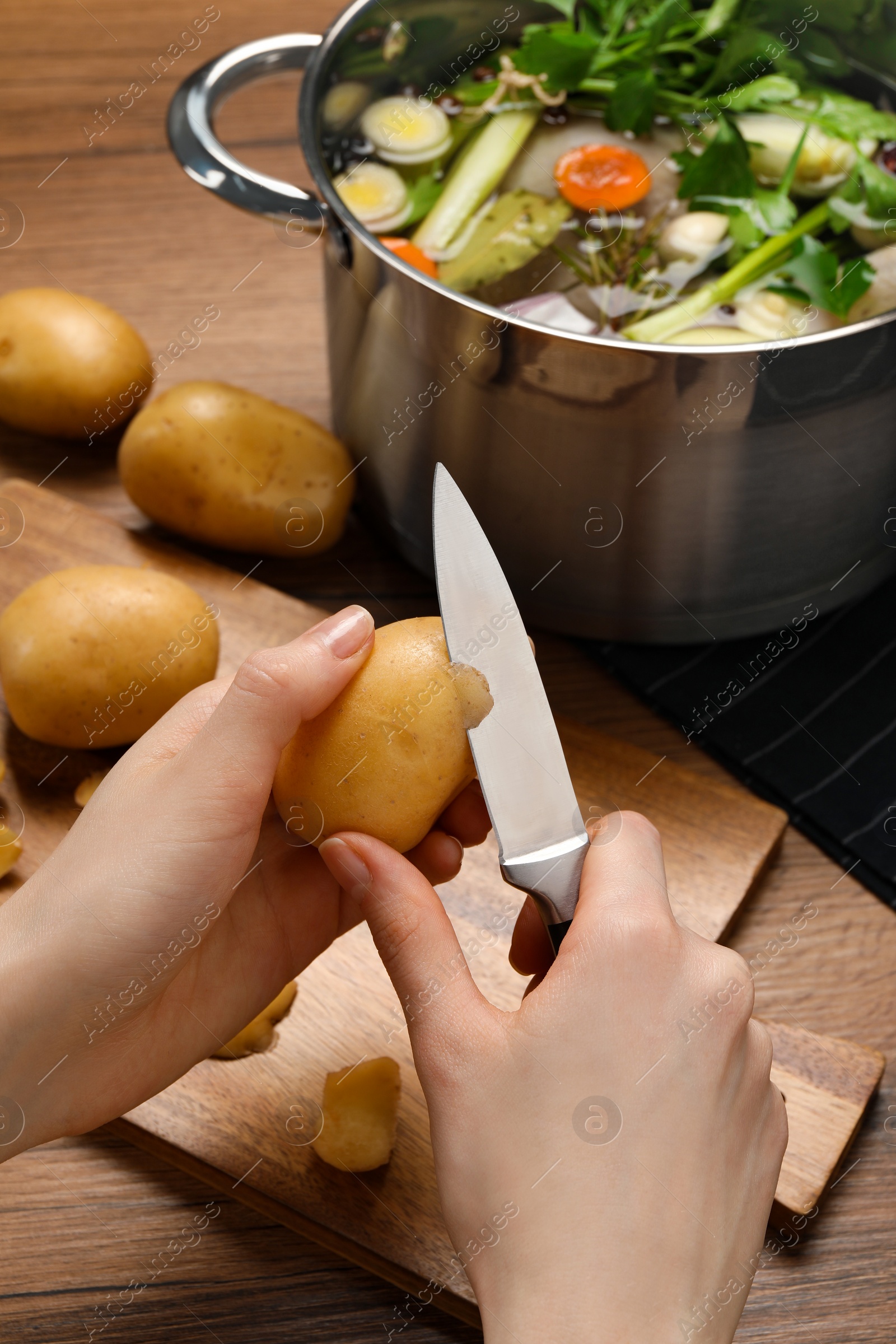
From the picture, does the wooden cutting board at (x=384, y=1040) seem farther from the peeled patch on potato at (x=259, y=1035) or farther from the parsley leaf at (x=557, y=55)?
the parsley leaf at (x=557, y=55)

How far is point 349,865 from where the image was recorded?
2.29 ft

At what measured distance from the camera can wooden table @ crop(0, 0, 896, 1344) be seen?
0.80m

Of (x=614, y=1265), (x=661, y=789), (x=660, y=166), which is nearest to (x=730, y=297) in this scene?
(x=660, y=166)

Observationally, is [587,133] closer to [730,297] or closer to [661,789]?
[730,297]

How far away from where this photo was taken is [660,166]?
1096 millimetres

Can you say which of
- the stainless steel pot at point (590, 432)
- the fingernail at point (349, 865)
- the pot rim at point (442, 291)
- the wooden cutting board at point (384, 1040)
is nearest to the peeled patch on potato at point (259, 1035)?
the wooden cutting board at point (384, 1040)

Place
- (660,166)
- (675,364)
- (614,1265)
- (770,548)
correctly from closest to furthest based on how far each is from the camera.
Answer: (614,1265)
(675,364)
(770,548)
(660,166)

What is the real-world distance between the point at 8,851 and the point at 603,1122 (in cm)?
59

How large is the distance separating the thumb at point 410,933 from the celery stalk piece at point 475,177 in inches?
25.5

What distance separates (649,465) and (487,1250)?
0.57 m

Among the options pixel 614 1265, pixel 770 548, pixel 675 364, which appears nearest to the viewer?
pixel 614 1265

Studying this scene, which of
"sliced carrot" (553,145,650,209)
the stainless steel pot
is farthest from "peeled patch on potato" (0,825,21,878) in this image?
"sliced carrot" (553,145,650,209)

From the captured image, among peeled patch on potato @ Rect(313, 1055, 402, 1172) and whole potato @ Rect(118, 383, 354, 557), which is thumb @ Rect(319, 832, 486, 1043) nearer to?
peeled patch on potato @ Rect(313, 1055, 402, 1172)

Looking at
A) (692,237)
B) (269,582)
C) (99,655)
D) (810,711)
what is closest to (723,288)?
(692,237)
